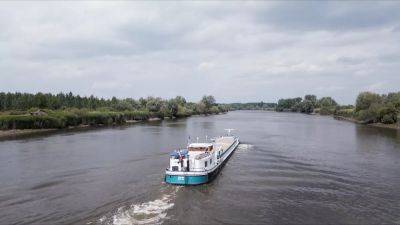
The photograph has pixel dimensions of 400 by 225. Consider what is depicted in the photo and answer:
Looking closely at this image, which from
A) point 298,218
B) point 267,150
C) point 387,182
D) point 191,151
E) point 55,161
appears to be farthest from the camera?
point 267,150

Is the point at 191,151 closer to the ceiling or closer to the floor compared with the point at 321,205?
closer to the ceiling

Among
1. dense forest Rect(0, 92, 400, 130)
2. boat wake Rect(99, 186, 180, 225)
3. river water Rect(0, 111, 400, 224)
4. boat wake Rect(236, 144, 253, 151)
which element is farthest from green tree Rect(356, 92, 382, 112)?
boat wake Rect(99, 186, 180, 225)

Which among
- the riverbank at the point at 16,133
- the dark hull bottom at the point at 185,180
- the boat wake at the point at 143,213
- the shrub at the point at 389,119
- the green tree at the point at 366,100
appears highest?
the green tree at the point at 366,100

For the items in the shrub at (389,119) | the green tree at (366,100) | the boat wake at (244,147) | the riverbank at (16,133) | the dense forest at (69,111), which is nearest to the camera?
the boat wake at (244,147)

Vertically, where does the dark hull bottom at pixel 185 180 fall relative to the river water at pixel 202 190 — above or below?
above

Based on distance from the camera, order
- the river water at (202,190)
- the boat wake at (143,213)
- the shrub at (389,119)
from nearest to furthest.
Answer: the boat wake at (143,213) < the river water at (202,190) < the shrub at (389,119)

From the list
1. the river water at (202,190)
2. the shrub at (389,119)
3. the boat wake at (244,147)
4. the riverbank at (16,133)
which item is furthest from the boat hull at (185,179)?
the shrub at (389,119)

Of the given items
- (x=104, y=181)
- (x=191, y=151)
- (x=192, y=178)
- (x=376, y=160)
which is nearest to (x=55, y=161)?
(x=104, y=181)

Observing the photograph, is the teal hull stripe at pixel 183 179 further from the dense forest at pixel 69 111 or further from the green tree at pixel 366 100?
the green tree at pixel 366 100

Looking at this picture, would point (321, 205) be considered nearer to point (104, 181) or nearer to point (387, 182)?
point (387, 182)
